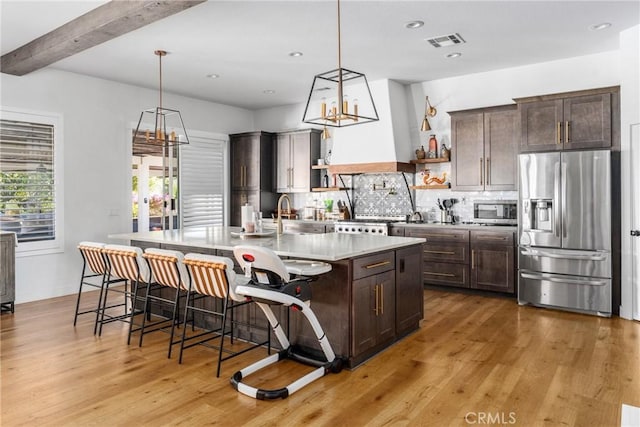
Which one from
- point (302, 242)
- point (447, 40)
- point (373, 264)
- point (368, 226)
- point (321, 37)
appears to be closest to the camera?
point (373, 264)

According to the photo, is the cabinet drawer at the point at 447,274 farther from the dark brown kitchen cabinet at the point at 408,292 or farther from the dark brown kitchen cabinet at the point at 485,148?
the dark brown kitchen cabinet at the point at 408,292

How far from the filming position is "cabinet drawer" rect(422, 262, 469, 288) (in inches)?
226

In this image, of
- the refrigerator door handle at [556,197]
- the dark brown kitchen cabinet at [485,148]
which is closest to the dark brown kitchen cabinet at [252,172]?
the dark brown kitchen cabinet at [485,148]

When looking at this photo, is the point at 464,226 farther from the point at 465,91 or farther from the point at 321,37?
the point at 321,37

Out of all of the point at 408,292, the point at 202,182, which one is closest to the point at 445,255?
the point at 408,292

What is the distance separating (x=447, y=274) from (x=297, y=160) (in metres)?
3.15

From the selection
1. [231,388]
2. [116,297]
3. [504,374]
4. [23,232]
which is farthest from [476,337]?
[23,232]

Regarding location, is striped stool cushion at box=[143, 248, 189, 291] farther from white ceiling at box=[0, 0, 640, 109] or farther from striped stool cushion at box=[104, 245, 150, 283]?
white ceiling at box=[0, 0, 640, 109]

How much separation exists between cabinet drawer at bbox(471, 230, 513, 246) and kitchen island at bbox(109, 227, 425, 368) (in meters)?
1.72

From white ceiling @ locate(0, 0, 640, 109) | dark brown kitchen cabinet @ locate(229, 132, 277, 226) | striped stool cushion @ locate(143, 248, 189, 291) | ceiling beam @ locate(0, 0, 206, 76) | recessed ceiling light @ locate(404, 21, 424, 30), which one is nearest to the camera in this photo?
ceiling beam @ locate(0, 0, 206, 76)

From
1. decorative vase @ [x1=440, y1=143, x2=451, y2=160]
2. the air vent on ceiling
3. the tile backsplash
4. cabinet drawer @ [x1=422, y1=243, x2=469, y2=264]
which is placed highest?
the air vent on ceiling

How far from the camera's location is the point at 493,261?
552cm

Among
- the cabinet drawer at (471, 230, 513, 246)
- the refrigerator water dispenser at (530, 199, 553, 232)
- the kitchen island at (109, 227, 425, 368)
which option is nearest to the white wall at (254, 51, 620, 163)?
the cabinet drawer at (471, 230, 513, 246)

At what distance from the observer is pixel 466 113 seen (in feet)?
19.5
